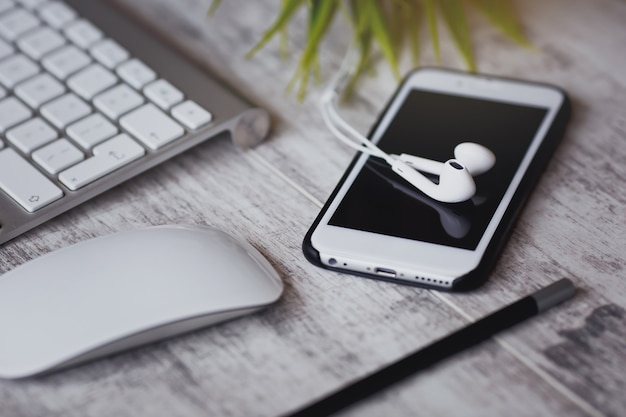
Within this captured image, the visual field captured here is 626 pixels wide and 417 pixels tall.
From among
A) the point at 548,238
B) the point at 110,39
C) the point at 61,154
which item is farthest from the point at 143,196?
the point at 548,238

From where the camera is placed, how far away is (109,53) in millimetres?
695

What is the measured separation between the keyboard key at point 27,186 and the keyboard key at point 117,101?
0.08 m

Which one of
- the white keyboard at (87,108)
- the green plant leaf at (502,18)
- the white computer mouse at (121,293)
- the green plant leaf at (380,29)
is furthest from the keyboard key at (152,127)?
the green plant leaf at (502,18)

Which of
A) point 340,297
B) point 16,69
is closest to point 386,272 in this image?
point 340,297

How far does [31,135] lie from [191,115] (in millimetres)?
127

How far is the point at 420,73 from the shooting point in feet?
2.30

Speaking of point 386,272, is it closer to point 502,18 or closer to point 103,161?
point 103,161

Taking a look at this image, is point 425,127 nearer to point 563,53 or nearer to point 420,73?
point 420,73

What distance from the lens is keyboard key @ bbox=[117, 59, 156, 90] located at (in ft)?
2.18

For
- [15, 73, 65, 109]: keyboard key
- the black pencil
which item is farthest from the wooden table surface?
[15, 73, 65, 109]: keyboard key

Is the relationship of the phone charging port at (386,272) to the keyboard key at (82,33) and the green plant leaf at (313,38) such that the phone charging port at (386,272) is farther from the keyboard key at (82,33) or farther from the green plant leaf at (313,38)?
the keyboard key at (82,33)

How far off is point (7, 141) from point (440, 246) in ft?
1.16

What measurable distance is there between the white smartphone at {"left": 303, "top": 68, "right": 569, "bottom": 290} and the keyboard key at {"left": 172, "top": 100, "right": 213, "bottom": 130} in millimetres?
126

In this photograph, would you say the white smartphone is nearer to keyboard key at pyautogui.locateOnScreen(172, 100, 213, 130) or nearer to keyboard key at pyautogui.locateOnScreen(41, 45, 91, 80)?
keyboard key at pyautogui.locateOnScreen(172, 100, 213, 130)
